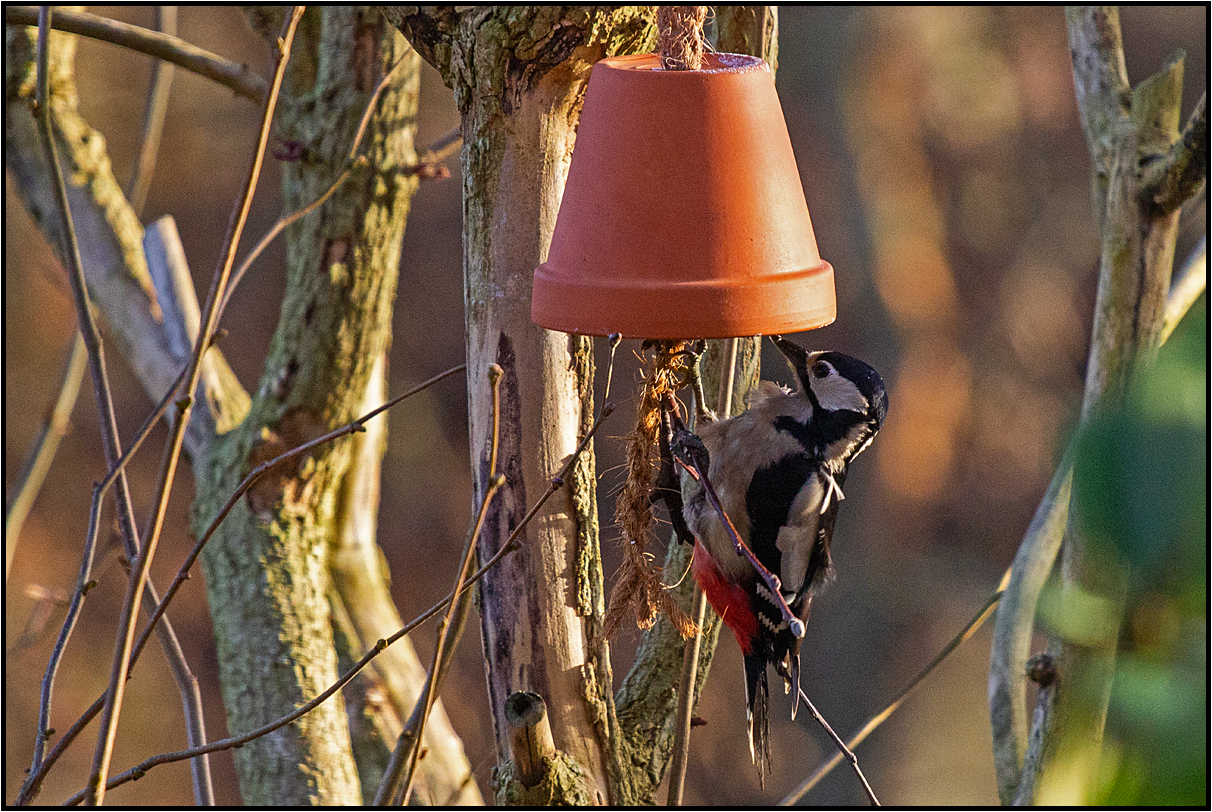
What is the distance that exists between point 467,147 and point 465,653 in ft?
19.3

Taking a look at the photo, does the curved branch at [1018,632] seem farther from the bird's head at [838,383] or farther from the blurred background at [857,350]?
the blurred background at [857,350]

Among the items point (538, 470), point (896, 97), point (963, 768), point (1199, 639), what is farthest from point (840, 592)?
point (1199, 639)

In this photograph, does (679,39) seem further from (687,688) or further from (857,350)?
(857,350)

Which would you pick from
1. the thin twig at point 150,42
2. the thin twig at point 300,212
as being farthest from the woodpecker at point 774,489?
the thin twig at point 150,42

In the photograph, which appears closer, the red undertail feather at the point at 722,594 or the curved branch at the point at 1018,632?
the red undertail feather at the point at 722,594

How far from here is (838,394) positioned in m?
1.52

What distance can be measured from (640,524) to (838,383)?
1.36 ft

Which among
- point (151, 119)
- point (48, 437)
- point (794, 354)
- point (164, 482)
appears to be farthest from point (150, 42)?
point (164, 482)

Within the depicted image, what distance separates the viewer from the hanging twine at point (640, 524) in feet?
3.97

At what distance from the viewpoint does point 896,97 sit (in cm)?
659

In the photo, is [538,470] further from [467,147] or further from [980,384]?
[980,384]

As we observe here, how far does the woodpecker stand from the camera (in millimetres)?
1525

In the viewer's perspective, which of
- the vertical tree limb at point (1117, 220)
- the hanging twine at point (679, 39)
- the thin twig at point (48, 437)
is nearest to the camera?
the hanging twine at point (679, 39)

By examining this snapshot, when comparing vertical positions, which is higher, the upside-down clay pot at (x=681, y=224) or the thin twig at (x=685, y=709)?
the upside-down clay pot at (x=681, y=224)
